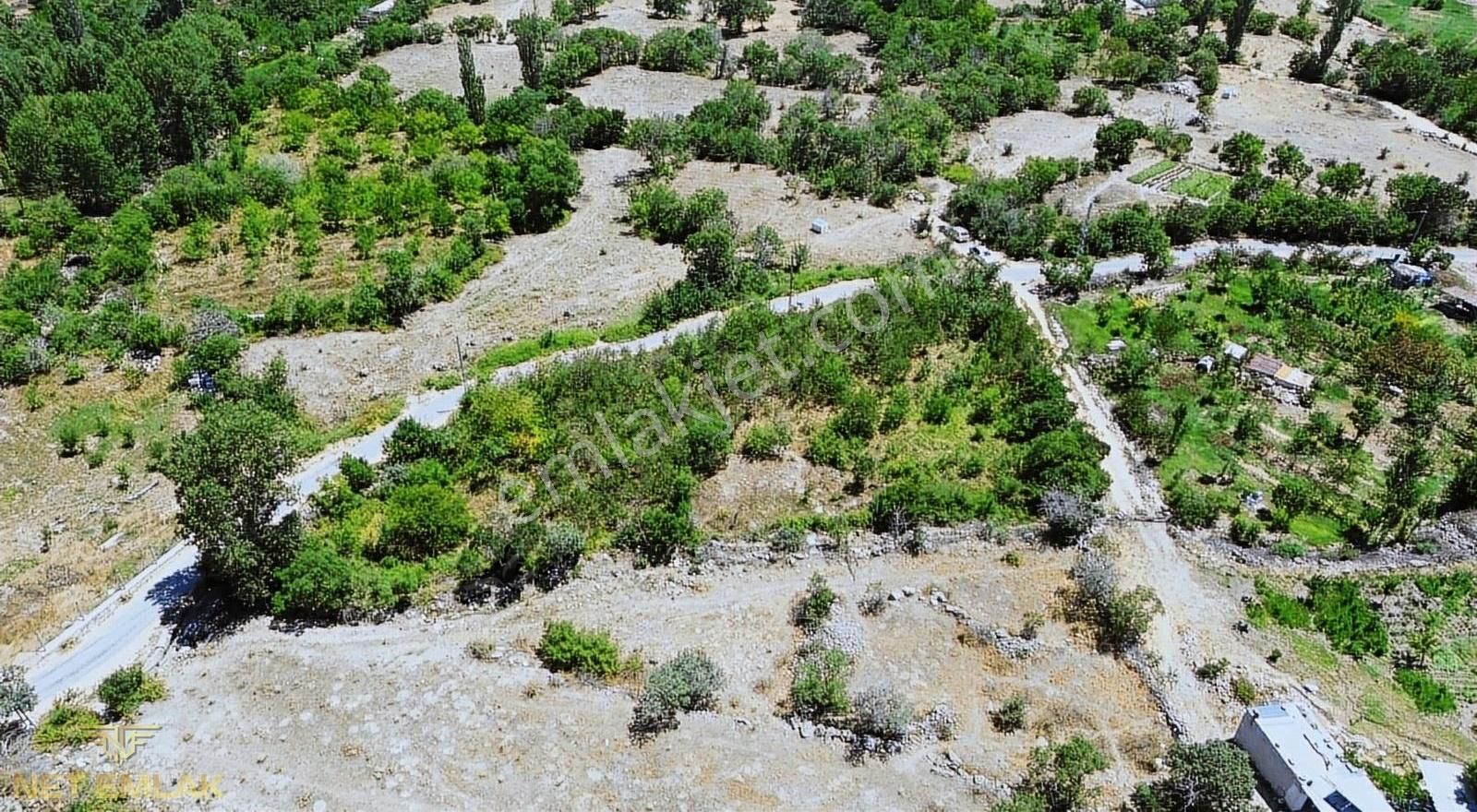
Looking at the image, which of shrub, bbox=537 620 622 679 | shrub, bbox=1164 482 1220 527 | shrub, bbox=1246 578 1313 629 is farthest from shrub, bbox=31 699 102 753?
shrub, bbox=1164 482 1220 527

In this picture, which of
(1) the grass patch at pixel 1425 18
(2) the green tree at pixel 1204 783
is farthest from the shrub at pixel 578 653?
(1) the grass patch at pixel 1425 18

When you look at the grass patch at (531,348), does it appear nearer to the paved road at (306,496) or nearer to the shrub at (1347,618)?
the paved road at (306,496)

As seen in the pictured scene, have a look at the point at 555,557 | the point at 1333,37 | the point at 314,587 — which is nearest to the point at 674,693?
the point at 555,557

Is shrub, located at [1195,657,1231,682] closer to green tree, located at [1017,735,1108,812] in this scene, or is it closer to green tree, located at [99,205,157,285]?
green tree, located at [1017,735,1108,812]

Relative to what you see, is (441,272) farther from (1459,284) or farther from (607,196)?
(1459,284)

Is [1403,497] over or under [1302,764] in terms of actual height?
over

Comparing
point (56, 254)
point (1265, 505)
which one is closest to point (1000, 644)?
point (1265, 505)

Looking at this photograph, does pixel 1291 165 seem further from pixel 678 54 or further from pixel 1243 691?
pixel 678 54
